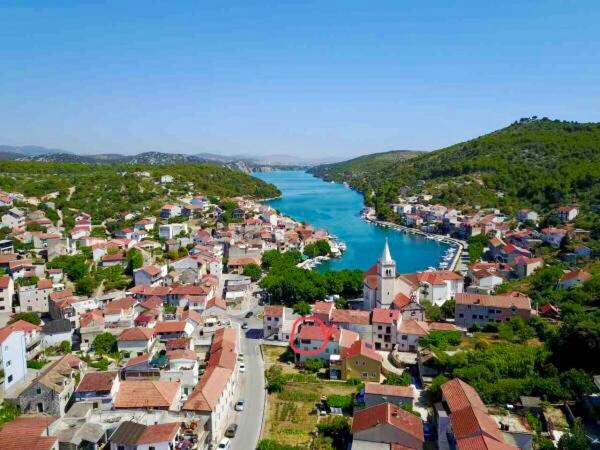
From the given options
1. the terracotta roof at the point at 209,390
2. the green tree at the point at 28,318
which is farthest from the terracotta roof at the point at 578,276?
the green tree at the point at 28,318

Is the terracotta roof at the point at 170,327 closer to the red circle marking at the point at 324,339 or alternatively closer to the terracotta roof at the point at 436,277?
the red circle marking at the point at 324,339

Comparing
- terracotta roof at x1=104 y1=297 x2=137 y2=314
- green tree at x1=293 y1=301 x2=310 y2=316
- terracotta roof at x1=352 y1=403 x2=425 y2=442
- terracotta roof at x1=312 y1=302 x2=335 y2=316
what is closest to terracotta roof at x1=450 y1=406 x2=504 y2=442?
terracotta roof at x1=352 y1=403 x2=425 y2=442

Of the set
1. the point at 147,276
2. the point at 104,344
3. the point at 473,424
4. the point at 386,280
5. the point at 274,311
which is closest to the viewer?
the point at 473,424

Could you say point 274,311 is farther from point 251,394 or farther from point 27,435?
point 27,435

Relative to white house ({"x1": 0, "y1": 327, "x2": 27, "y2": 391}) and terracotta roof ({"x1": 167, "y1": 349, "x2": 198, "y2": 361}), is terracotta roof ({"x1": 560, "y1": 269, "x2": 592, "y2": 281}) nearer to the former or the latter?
terracotta roof ({"x1": 167, "y1": 349, "x2": 198, "y2": 361})

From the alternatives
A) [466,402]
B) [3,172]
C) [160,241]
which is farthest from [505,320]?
[3,172]


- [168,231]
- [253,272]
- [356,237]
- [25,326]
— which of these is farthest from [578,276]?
[168,231]

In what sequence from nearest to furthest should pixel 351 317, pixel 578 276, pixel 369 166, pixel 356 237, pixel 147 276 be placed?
1. pixel 351 317
2. pixel 578 276
3. pixel 147 276
4. pixel 356 237
5. pixel 369 166
